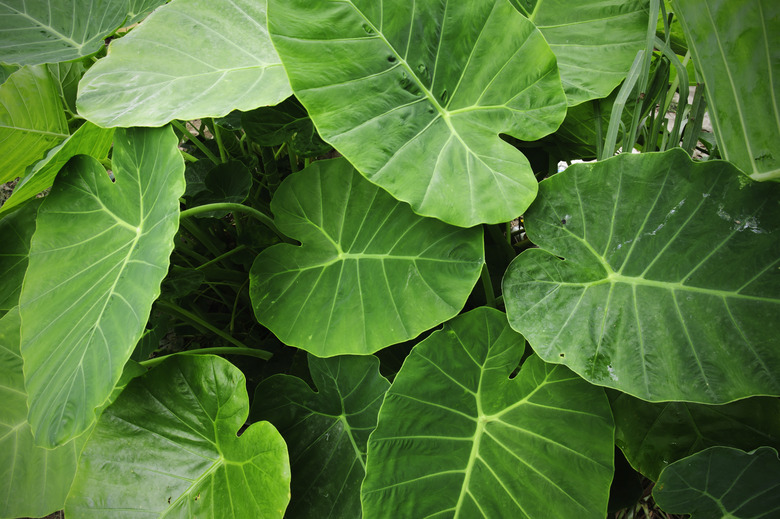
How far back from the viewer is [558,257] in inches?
34.0

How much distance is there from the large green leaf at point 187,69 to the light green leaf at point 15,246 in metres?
0.52

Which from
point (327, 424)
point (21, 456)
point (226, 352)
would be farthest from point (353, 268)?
point (21, 456)

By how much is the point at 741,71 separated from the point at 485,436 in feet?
2.60

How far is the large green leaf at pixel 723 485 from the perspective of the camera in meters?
0.73

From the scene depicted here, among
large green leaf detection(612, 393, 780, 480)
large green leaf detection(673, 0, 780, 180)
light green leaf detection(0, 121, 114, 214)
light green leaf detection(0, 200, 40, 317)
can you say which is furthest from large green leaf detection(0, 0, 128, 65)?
large green leaf detection(612, 393, 780, 480)

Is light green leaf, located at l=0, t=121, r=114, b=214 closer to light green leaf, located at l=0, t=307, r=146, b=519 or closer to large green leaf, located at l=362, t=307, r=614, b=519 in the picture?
light green leaf, located at l=0, t=307, r=146, b=519

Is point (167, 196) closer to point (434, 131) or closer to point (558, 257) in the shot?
point (434, 131)

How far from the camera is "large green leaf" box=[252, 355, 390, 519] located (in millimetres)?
931

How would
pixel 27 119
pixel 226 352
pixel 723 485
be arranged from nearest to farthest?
pixel 723 485
pixel 27 119
pixel 226 352

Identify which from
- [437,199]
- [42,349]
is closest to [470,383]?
[437,199]

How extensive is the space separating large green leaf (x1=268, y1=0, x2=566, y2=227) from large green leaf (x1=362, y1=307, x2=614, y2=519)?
0.90 ft

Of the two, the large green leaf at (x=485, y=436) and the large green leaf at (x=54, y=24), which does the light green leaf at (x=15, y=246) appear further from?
the large green leaf at (x=485, y=436)

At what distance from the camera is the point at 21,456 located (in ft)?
3.35

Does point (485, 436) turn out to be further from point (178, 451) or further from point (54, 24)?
point (54, 24)
